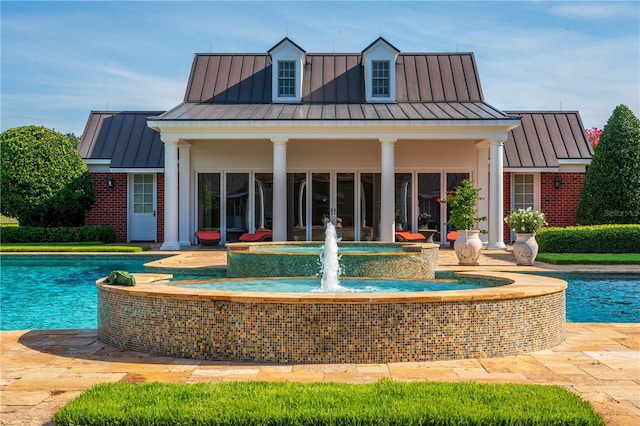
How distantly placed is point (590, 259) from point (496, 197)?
13.5 feet

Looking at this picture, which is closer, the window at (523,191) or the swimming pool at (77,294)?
the swimming pool at (77,294)

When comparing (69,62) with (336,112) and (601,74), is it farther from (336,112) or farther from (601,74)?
(601,74)

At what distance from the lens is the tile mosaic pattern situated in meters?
5.67

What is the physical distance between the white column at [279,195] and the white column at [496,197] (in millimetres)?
5950

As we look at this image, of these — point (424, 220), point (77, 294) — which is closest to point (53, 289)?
point (77, 294)

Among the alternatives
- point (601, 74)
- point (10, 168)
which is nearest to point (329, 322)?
point (601, 74)

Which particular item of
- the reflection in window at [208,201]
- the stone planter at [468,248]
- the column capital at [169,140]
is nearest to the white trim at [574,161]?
the stone planter at [468,248]

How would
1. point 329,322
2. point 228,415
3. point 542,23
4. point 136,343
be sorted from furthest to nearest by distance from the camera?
point 542,23 → point 136,343 → point 329,322 → point 228,415

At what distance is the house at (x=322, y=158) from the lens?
782 inches

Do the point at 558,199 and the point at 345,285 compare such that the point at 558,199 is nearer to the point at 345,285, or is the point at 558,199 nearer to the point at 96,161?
the point at 345,285

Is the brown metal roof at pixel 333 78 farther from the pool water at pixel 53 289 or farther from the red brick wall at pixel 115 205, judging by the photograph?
the pool water at pixel 53 289

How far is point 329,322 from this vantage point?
567 centimetres

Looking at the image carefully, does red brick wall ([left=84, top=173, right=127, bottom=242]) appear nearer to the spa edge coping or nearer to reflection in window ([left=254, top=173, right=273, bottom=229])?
reflection in window ([left=254, top=173, right=273, bottom=229])

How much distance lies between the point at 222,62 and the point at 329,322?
17.6 m
